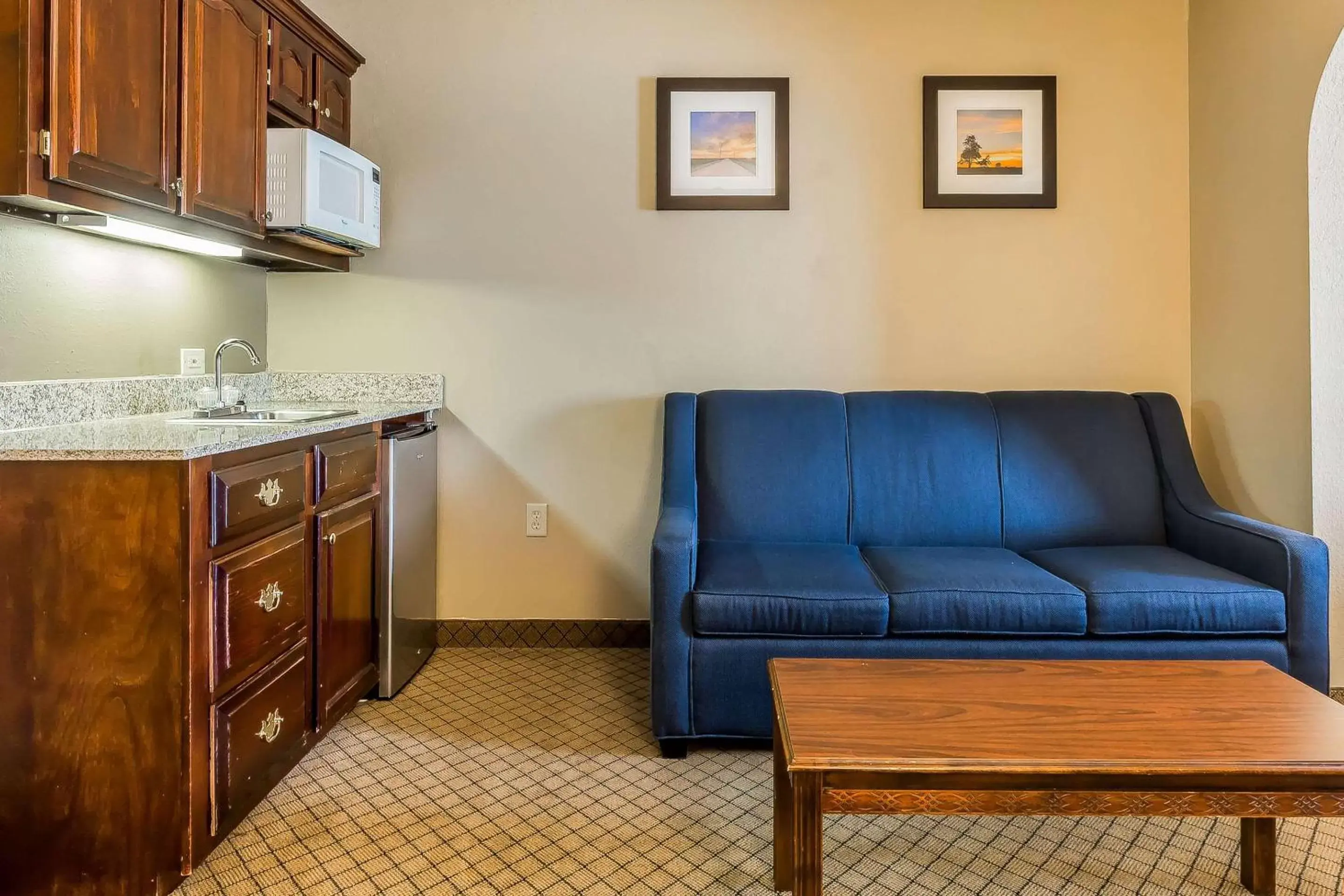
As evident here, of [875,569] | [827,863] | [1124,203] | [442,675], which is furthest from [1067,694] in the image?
[1124,203]

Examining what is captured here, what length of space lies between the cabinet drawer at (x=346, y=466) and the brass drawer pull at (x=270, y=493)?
0.19 m

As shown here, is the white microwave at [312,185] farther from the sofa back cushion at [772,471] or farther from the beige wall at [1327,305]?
the beige wall at [1327,305]

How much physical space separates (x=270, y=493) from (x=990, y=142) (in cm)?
257

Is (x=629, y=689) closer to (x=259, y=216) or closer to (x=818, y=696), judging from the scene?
(x=818, y=696)

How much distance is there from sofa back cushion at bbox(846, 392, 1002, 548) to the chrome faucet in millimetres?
1854

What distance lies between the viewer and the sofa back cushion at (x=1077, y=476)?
101 inches

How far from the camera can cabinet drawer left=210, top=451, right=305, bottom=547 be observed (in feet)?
5.08

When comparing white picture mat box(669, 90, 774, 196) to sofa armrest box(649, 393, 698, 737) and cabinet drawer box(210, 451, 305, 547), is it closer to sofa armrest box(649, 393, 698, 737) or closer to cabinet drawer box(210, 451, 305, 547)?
sofa armrest box(649, 393, 698, 737)

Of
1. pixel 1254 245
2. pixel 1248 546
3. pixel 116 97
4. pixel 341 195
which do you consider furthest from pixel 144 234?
pixel 1254 245

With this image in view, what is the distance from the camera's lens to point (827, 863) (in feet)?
5.33

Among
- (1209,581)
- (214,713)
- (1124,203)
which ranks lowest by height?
(214,713)

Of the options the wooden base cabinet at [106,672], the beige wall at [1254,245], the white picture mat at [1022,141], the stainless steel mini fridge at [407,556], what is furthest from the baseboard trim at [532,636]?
the beige wall at [1254,245]

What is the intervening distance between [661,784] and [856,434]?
1279 millimetres

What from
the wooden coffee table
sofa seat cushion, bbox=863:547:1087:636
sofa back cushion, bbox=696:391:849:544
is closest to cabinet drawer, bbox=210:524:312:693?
the wooden coffee table
